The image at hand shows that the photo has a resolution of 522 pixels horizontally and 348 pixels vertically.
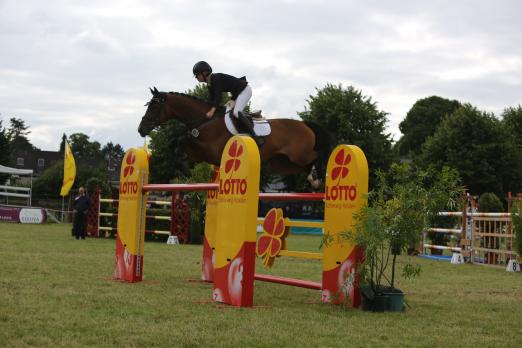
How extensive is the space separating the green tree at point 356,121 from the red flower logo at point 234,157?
2823cm

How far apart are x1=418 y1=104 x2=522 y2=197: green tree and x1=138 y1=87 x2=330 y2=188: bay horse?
103 feet

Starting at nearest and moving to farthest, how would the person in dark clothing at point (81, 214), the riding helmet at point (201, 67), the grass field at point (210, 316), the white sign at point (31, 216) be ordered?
the grass field at point (210, 316) → the riding helmet at point (201, 67) → the person in dark clothing at point (81, 214) → the white sign at point (31, 216)

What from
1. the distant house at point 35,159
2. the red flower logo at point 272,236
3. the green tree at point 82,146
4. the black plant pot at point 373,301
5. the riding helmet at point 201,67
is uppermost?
the green tree at point 82,146

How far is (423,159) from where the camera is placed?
134ft

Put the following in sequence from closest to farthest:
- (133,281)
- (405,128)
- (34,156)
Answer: (133,281) < (405,128) < (34,156)

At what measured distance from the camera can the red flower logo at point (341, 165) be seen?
728cm

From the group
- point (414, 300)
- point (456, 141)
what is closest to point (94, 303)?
point (414, 300)

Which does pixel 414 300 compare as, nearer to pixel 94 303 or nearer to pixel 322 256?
pixel 322 256

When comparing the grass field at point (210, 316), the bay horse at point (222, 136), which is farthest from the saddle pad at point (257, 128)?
the grass field at point (210, 316)

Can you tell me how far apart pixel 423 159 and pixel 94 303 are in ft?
120

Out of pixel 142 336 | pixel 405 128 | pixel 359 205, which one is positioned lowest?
pixel 142 336

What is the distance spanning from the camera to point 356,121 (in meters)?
36.4

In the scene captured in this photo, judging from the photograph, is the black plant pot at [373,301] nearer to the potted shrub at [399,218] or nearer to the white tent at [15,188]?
the potted shrub at [399,218]

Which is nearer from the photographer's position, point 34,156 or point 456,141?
point 456,141
